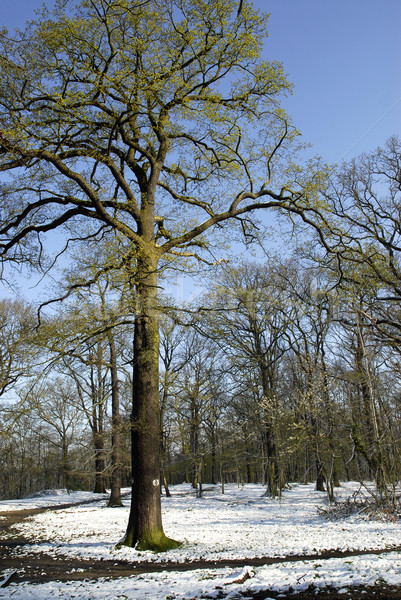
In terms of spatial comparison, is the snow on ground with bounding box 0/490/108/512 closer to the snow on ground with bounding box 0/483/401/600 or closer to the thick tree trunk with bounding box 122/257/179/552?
the snow on ground with bounding box 0/483/401/600

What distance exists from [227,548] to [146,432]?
257 cm

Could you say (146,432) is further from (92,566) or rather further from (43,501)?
(43,501)

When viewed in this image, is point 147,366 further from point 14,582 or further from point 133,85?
point 133,85

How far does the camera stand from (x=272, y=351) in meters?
21.5

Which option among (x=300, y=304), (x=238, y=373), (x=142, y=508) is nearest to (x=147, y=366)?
(x=142, y=508)

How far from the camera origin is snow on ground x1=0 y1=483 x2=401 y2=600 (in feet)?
14.5

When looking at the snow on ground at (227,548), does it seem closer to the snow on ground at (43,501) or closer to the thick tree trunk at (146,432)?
the thick tree trunk at (146,432)

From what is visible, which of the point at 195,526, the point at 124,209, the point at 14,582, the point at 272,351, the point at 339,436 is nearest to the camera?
the point at 14,582

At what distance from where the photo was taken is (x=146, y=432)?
7.40m

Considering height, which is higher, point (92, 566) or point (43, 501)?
point (92, 566)

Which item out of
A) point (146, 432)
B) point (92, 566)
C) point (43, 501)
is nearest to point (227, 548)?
point (92, 566)

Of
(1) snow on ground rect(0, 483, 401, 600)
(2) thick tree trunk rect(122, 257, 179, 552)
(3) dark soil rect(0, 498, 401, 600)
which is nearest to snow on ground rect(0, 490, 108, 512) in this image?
(1) snow on ground rect(0, 483, 401, 600)

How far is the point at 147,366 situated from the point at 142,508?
253cm

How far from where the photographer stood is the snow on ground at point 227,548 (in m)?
4.42
